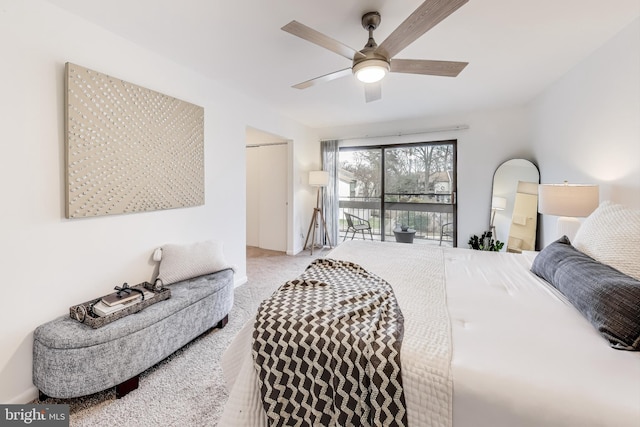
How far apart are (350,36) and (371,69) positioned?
0.49 meters

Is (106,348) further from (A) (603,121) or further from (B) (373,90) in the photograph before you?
(A) (603,121)

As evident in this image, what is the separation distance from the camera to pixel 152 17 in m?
1.85

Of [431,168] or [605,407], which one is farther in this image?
[431,168]

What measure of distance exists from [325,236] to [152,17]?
409 cm

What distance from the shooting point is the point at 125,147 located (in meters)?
2.05

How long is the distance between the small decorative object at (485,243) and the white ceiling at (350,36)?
78.8 inches

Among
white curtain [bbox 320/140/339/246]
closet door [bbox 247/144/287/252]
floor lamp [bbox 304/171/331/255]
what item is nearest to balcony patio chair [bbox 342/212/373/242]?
white curtain [bbox 320/140/339/246]

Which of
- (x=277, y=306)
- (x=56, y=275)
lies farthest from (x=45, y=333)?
(x=277, y=306)

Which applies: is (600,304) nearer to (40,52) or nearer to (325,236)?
(40,52)

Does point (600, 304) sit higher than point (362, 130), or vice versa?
point (362, 130)

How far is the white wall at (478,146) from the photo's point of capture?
155 inches

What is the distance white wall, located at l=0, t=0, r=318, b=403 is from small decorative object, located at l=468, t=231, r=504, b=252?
406cm

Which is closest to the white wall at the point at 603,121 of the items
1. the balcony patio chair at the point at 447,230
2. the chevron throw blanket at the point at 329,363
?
the balcony patio chair at the point at 447,230

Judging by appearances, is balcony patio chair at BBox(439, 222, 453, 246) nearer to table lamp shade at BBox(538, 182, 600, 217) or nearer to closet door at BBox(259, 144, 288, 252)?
table lamp shade at BBox(538, 182, 600, 217)
